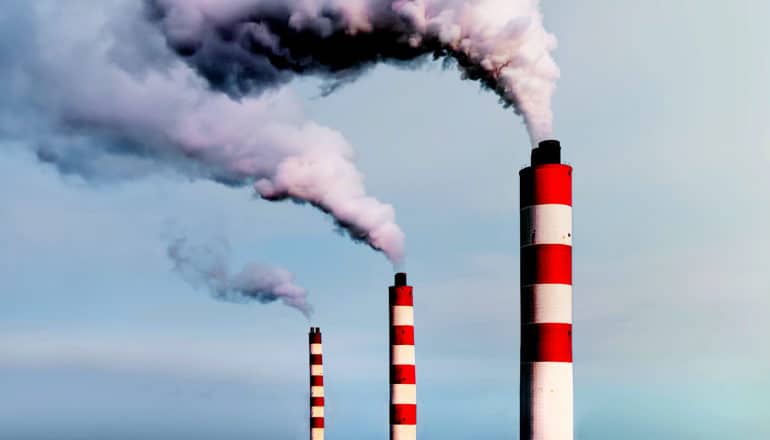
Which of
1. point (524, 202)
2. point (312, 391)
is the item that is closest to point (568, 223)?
point (524, 202)

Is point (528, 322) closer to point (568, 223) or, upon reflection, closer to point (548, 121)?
point (568, 223)

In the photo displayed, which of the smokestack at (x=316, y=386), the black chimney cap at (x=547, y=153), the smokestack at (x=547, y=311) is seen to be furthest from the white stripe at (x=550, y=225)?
the smokestack at (x=316, y=386)

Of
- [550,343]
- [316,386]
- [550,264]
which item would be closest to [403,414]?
[316,386]

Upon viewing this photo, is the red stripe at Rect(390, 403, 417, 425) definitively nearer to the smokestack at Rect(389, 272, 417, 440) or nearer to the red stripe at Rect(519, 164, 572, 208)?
the smokestack at Rect(389, 272, 417, 440)

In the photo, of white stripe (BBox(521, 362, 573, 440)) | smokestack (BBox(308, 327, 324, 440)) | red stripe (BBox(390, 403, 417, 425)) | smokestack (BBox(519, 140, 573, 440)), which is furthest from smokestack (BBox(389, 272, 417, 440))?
white stripe (BBox(521, 362, 573, 440))

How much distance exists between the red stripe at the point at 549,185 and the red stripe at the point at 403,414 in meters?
15.0

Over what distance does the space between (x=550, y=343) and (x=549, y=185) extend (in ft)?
6.93

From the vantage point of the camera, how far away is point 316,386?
128ft

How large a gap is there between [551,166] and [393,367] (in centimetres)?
1533

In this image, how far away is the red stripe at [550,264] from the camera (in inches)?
582

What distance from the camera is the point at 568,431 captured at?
14.9m

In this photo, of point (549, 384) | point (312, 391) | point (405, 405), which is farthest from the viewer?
point (312, 391)

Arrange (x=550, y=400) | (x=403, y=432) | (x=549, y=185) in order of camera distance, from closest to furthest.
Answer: (x=550, y=400) → (x=549, y=185) → (x=403, y=432)

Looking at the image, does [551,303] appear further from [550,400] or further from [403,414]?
[403,414]
